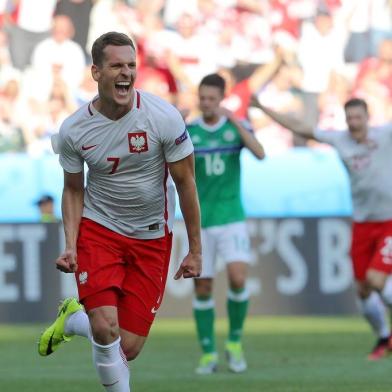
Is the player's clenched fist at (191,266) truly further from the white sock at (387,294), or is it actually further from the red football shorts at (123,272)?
the white sock at (387,294)

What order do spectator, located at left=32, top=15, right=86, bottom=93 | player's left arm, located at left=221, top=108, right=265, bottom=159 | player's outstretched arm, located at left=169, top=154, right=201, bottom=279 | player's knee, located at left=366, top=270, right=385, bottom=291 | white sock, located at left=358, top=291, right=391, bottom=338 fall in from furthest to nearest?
spectator, located at left=32, top=15, right=86, bottom=93, white sock, located at left=358, top=291, right=391, bottom=338, player's knee, located at left=366, top=270, right=385, bottom=291, player's left arm, located at left=221, top=108, right=265, bottom=159, player's outstretched arm, located at left=169, top=154, right=201, bottom=279

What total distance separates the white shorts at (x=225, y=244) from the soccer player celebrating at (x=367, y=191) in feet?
4.29

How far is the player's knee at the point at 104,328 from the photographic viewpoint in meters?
7.18

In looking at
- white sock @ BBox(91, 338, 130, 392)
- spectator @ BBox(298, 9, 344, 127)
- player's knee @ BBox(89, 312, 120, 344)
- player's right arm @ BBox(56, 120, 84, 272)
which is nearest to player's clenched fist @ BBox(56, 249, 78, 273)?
player's right arm @ BBox(56, 120, 84, 272)

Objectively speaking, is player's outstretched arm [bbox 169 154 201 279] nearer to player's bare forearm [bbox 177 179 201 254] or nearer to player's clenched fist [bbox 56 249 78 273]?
player's bare forearm [bbox 177 179 201 254]

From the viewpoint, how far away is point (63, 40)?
19.0 m

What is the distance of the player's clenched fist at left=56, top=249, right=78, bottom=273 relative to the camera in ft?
23.6

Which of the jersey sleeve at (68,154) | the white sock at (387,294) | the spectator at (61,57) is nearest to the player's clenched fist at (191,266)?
the jersey sleeve at (68,154)

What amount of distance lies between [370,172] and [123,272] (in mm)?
5058

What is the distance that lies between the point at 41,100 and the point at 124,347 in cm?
1142

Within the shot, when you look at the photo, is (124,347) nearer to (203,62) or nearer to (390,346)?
(390,346)

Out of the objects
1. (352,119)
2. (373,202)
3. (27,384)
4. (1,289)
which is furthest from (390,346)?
(1,289)

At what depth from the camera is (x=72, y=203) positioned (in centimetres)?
756

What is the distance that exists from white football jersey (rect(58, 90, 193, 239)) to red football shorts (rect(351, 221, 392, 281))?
475 cm
